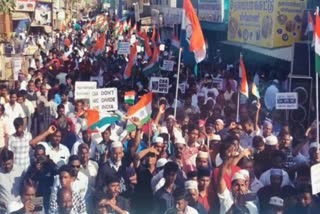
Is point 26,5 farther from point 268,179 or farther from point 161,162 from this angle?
point 268,179

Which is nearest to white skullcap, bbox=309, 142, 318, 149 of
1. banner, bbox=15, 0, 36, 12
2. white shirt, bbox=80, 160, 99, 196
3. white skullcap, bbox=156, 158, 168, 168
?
white skullcap, bbox=156, 158, 168, 168

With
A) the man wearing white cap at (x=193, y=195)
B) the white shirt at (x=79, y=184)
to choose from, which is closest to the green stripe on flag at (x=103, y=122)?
the white shirt at (x=79, y=184)

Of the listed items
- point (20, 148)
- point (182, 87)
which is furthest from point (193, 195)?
point (182, 87)

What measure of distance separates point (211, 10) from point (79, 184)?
21.3 meters

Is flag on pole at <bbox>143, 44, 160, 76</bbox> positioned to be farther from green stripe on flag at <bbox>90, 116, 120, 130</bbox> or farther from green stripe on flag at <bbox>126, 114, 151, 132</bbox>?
green stripe on flag at <bbox>90, 116, 120, 130</bbox>

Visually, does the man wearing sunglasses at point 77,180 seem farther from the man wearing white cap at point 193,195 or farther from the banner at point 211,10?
the banner at point 211,10

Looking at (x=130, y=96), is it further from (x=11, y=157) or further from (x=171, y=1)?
(x=171, y=1)

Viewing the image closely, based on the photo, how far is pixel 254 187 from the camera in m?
7.24

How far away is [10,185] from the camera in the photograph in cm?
715

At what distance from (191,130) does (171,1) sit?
3344 centimetres

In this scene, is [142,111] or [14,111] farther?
[14,111]

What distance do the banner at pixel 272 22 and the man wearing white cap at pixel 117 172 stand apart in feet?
37.4

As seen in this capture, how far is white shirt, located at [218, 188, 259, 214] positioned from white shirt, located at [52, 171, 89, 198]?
4.38ft

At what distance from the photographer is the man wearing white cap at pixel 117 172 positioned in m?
7.11
